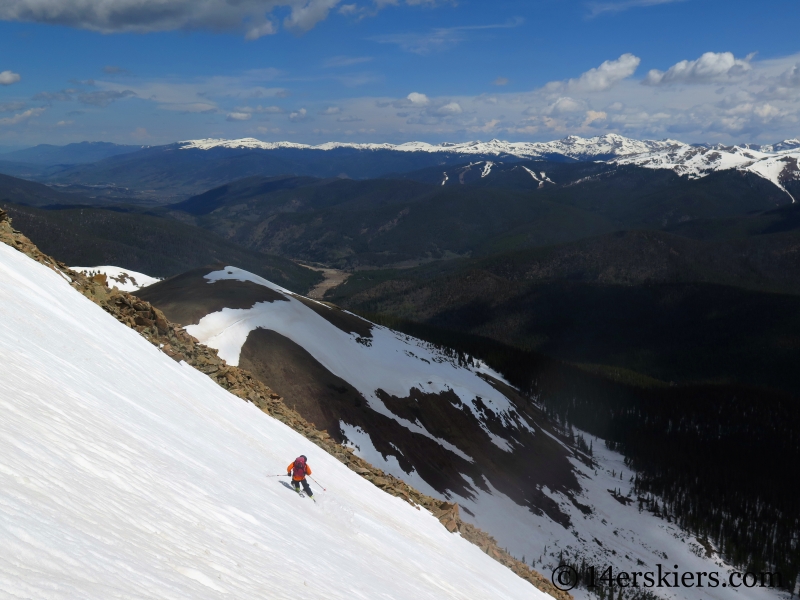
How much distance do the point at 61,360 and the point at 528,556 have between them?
75908 mm

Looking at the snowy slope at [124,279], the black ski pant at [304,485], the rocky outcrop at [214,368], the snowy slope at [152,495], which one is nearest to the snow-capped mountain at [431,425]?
the rocky outcrop at [214,368]

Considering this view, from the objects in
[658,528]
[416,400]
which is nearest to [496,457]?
[416,400]

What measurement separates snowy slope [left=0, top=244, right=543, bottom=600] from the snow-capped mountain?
165ft

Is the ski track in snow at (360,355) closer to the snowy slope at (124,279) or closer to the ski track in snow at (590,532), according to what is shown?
the ski track in snow at (590,532)

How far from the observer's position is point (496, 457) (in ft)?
322

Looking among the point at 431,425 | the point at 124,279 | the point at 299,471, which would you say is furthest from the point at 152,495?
the point at 124,279

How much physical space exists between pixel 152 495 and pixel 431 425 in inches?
3353

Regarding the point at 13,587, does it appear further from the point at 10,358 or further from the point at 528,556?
the point at 528,556

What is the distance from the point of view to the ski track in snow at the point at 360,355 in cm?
8188

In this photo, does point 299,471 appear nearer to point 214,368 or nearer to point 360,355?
point 214,368

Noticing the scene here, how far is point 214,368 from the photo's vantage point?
95.6 feet

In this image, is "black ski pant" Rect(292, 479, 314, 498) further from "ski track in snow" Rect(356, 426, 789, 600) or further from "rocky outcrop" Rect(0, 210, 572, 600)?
"ski track in snow" Rect(356, 426, 789, 600)

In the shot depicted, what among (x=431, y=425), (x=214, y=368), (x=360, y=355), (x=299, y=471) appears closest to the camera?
(x=299, y=471)

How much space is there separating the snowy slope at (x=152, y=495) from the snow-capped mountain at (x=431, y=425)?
1980 inches
